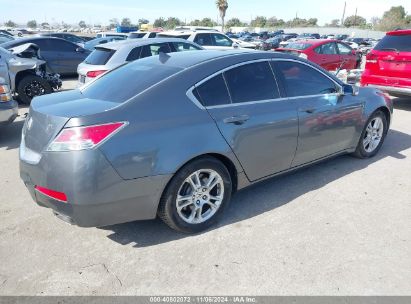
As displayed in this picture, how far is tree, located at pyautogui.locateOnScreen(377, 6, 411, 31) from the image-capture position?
74.5 meters

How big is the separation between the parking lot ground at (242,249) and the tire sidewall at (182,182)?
10 centimetres

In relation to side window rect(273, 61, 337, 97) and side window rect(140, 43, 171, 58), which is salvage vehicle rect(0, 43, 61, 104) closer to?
side window rect(140, 43, 171, 58)

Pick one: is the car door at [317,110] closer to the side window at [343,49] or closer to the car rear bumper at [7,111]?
the car rear bumper at [7,111]

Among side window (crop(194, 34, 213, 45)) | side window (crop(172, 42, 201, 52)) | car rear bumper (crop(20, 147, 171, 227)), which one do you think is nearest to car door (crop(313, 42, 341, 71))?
side window (crop(172, 42, 201, 52))

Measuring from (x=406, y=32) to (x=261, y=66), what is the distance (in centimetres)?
567

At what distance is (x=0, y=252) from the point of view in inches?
119

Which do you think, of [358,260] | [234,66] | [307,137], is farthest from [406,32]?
[358,260]

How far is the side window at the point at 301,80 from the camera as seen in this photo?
390cm

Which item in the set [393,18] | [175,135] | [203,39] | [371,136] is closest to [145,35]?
[203,39]

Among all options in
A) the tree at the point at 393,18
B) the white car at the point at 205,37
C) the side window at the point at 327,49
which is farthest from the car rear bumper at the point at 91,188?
the tree at the point at 393,18

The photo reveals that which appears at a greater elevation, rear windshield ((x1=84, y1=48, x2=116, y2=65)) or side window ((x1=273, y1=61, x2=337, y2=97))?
side window ((x1=273, y1=61, x2=337, y2=97))

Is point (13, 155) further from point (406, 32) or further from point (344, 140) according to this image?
point (406, 32)

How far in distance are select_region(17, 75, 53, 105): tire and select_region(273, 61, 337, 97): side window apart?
7.19m

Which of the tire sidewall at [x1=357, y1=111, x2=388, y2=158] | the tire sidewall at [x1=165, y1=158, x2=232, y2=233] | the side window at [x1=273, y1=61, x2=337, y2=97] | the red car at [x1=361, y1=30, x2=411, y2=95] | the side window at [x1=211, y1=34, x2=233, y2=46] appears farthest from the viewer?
the side window at [x1=211, y1=34, x2=233, y2=46]
